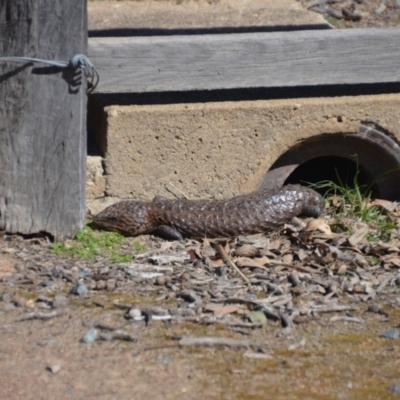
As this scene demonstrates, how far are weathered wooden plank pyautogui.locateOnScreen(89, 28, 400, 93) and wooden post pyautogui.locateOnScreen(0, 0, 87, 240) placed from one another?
0.42 metres

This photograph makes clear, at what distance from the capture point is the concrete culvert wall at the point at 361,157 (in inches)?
272

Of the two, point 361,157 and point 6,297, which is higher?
point 361,157

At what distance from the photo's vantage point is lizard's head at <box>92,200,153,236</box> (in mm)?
6371

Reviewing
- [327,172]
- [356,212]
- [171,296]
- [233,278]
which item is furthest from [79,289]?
[327,172]

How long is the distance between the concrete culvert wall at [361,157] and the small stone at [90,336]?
103 inches

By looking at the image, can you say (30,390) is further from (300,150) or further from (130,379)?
(300,150)

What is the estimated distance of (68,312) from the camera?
199 inches

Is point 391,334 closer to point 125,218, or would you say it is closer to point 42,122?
point 125,218

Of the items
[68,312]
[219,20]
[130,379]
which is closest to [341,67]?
[219,20]

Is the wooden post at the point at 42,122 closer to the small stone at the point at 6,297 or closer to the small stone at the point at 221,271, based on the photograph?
the small stone at the point at 6,297

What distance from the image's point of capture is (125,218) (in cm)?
637

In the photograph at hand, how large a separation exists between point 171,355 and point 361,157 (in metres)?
3.23

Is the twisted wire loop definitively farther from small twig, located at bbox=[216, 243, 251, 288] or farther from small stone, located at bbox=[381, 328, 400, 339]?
small stone, located at bbox=[381, 328, 400, 339]

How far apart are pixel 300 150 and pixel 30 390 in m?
3.53
